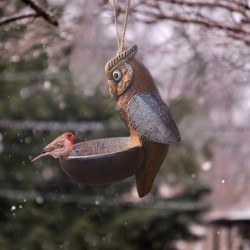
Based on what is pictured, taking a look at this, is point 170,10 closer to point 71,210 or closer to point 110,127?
point 110,127

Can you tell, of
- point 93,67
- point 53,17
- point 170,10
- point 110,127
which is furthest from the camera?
point 93,67

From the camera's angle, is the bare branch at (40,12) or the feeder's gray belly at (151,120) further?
the bare branch at (40,12)

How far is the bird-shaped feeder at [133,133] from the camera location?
2.60 metres

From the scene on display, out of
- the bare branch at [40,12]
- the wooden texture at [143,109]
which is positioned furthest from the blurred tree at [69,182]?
the wooden texture at [143,109]

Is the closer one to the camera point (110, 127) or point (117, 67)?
point (117, 67)

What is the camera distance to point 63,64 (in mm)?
8961

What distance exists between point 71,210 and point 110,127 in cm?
120

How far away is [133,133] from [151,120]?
97 millimetres

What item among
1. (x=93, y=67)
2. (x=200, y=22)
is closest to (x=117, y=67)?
(x=200, y=22)

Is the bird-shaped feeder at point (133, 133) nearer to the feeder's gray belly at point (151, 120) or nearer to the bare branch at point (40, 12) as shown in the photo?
the feeder's gray belly at point (151, 120)

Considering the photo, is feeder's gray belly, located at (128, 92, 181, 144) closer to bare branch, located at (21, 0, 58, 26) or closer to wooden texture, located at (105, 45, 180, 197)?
wooden texture, located at (105, 45, 180, 197)

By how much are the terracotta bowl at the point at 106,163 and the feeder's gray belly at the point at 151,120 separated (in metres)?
0.08

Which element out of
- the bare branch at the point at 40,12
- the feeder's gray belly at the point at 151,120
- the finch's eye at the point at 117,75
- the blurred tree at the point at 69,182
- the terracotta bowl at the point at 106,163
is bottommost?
the blurred tree at the point at 69,182

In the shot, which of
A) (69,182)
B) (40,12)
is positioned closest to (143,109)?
(40,12)
